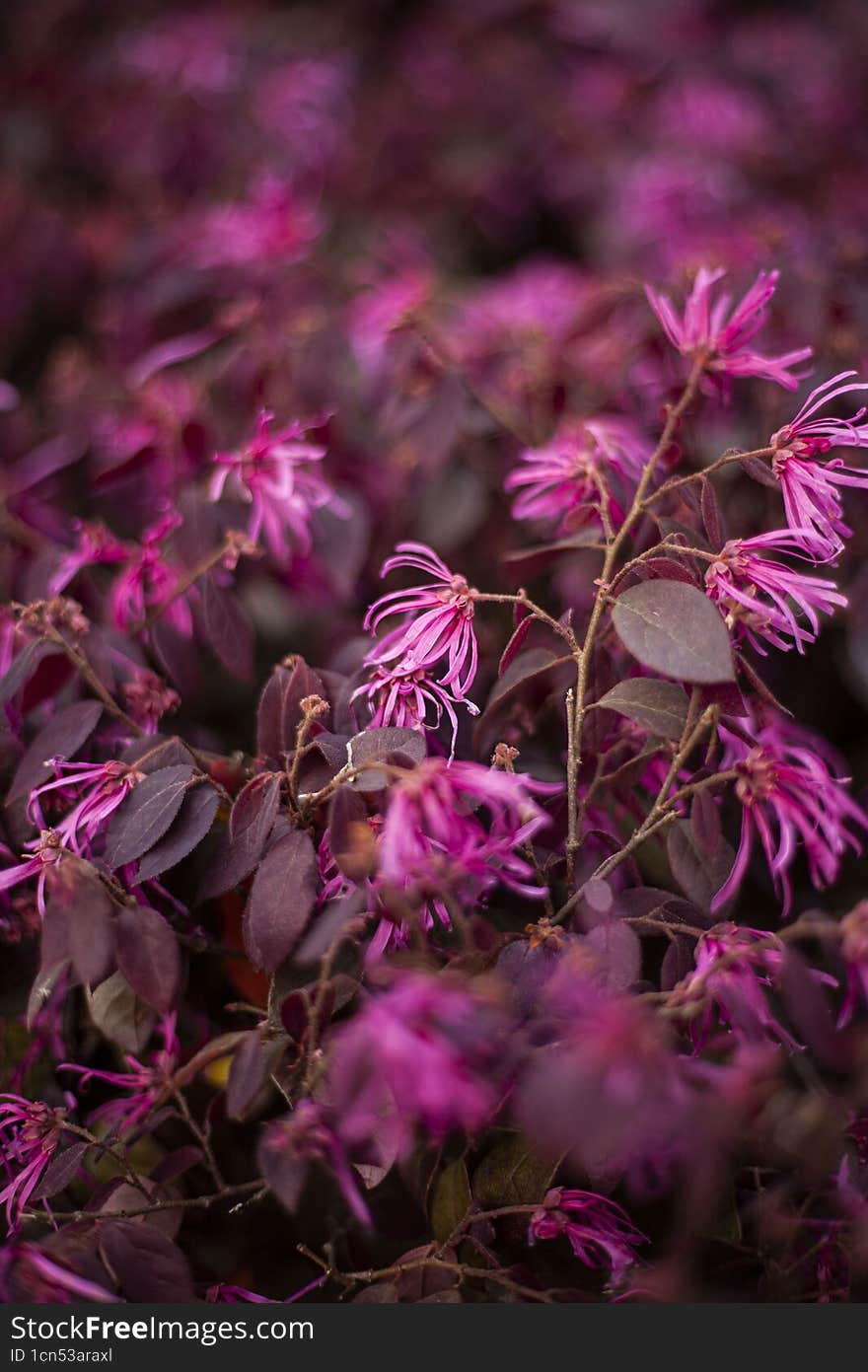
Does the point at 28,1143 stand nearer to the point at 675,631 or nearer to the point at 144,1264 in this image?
the point at 144,1264

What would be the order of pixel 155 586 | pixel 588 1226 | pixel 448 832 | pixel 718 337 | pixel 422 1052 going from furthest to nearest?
pixel 155 586
pixel 718 337
pixel 588 1226
pixel 448 832
pixel 422 1052

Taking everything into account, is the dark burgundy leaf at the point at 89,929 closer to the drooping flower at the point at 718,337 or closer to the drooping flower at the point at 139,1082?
the drooping flower at the point at 139,1082

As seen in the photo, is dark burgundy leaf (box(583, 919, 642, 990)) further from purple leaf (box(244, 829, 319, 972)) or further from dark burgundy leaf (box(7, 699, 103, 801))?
dark burgundy leaf (box(7, 699, 103, 801))

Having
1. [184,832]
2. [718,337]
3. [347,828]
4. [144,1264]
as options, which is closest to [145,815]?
[184,832]

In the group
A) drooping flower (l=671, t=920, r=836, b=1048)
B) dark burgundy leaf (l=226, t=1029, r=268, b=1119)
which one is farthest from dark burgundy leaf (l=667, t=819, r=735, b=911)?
dark burgundy leaf (l=226, t=1029, r=268, b=1119)

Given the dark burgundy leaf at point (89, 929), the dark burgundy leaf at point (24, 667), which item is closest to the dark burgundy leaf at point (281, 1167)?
the dark burgundy leaf at point (89, 929)

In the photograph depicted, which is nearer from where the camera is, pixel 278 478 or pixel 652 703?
pixel 652 703
